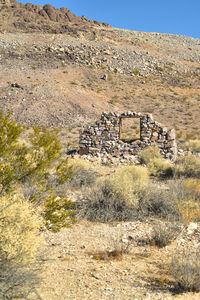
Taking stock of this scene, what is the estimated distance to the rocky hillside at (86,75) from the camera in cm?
2472

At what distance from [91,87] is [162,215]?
1016 inches

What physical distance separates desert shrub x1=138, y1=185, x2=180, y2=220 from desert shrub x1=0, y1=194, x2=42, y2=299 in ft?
12.4

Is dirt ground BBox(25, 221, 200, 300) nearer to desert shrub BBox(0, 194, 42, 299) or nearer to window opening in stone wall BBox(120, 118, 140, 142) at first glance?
desert shrub BBox(0, 194, 42, 299)

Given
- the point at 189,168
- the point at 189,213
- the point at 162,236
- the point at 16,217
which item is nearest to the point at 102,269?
the point at 162,236

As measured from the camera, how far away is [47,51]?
3712 cm

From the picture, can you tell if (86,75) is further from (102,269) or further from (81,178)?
(102,269)

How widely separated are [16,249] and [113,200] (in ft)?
12.8

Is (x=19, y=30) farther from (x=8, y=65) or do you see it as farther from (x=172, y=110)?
(x=172, y=110)

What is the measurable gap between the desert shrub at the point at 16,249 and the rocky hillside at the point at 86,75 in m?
17.8

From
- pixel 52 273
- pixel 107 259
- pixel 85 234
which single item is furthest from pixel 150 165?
pixel 52 273

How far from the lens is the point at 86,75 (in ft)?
110

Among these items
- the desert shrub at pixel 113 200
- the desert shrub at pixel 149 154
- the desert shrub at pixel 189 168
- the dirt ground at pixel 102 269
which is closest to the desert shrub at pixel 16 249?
the dirt ground at pixel 102 269

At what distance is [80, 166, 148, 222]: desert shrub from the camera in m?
6.26

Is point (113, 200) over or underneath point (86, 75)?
underneath
